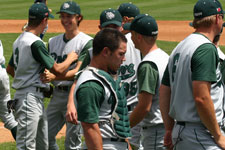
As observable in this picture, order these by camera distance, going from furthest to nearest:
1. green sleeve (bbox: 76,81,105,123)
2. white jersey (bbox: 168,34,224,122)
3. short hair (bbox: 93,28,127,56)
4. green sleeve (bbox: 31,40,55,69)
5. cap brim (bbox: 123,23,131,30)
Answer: cap brim (bbox: 123,23,131,30)
green sleeve (bbox: 31,40,55,69)
white jersey (bbox: 168,34,224,122)
short hair (bbox: 93,28,127,56)
green sleeve (bbox: 76,81,105,123)

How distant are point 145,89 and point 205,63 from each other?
2.98 feet

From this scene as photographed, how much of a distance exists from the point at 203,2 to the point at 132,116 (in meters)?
1.30

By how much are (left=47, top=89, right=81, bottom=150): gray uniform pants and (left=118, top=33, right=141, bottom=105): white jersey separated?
1243mm

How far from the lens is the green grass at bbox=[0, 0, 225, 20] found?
30578mm

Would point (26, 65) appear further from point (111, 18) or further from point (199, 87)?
point (199, 87)

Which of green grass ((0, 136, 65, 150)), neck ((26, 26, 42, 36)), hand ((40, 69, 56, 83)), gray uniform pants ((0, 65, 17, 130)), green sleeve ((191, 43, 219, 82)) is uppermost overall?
green sleeve ((191, 43, 219, 82))

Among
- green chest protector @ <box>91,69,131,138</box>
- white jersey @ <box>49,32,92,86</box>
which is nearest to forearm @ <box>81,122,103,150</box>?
green chest protector @ <box>91,69,131,138</box>

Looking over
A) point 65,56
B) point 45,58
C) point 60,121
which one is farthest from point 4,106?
point 45,58

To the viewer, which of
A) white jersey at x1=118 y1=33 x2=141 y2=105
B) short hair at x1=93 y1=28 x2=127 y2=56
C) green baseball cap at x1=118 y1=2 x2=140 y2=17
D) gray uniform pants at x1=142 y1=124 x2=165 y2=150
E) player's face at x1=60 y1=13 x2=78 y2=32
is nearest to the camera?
short hair at x1=93 y1=28 x2=127 y2=56

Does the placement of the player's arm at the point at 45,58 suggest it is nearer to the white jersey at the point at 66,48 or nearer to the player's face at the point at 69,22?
the white jersey at the point at 66,48

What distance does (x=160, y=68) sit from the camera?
4730 millimetres

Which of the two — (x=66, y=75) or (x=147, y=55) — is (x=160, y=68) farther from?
(x=66, y=75)

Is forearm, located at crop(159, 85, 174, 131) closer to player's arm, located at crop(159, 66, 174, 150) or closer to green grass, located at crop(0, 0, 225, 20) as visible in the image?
player's arm, located at crop(159, 66, 174, 150)

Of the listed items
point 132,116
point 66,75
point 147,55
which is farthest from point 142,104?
point 66,75
